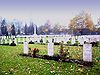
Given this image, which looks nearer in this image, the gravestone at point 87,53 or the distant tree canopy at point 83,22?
the gravestone at point 87,53

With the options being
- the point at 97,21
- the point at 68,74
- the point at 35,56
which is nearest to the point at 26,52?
the point at 35,56

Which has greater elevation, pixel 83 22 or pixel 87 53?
pixel 83 22

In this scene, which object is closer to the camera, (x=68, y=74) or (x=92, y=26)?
(x=68, y=74)

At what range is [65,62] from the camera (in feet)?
42.2

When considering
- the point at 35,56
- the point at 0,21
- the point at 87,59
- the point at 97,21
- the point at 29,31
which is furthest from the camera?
the point at 29,31

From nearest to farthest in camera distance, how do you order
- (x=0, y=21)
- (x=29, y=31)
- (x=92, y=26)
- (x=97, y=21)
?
(x=92, y=26) < (x=97, y=21) < (x=0, y=21) < (x=29, y=31)

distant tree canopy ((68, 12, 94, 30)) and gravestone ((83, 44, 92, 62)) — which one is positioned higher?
distant tree canopy ((68, 12, 94, 30))

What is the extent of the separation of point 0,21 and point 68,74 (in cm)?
8496

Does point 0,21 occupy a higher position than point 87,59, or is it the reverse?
point 0,21

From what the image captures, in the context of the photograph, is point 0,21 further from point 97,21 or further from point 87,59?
point 87,59

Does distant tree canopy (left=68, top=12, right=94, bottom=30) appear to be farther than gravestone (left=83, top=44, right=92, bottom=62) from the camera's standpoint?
Yes

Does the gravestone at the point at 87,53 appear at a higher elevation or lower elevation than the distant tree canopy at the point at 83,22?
lower

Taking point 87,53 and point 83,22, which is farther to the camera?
point 83,22

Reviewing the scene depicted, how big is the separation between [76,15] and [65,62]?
2352 inches
